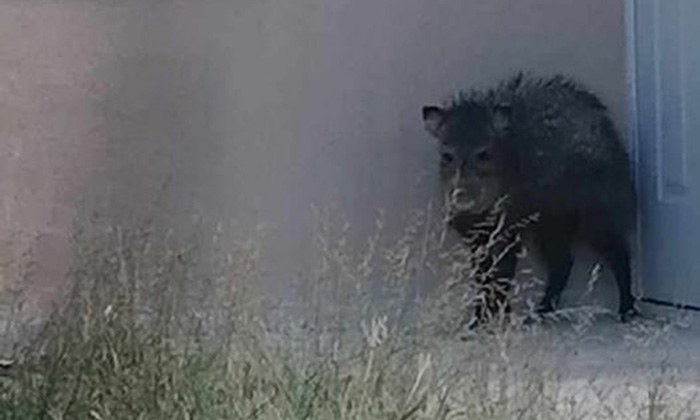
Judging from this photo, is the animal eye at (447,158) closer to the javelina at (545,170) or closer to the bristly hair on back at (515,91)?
the javelina at (545,170)

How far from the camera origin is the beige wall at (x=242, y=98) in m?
6.25

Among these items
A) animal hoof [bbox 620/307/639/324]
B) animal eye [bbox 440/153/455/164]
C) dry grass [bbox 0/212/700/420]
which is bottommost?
animal hoof [bbox 620/307/639/324]

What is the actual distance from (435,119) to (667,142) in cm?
87

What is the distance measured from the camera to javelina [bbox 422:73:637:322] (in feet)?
19.7

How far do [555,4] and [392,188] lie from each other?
35.6 inches

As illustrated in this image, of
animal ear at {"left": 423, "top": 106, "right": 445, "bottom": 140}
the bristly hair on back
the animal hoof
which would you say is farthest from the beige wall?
the animal hoof

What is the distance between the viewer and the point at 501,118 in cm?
607

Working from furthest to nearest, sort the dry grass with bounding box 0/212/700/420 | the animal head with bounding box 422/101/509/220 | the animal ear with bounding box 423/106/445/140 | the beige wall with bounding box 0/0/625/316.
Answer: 1. the beige wall with bounding box 0/0/625/316
2. the animal ear with bounding box 423/106/445/140
3. the animal head with bounding box 422/101/509/220
4. the dry grass with bounding box 0/212/700/420

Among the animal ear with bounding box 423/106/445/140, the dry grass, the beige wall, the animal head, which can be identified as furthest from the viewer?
the beige wall

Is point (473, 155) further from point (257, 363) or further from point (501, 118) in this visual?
point (257, 363)

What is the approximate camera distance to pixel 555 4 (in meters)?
6.49

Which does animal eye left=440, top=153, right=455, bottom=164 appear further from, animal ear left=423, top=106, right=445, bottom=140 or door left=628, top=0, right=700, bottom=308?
door left=628, top=0, right=700, bottom=308

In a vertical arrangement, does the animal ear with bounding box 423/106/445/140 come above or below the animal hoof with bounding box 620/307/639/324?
above

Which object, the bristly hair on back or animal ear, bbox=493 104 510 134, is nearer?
animal ear, bbox=493 104 510 134
